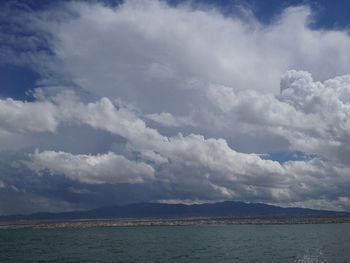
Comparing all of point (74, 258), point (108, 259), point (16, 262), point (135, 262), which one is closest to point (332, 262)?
point (135, 262)

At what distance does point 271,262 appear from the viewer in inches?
4564

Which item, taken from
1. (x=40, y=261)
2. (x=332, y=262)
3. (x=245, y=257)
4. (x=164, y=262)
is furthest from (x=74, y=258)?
(x=332, y=262)

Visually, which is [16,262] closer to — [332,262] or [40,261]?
[40,261]

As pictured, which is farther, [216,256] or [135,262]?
[216,256]

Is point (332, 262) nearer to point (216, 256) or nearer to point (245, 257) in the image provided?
point (245, 257)

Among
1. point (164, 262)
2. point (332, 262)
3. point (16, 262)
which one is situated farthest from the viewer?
point (16, 262)

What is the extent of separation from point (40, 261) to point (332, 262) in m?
84.1

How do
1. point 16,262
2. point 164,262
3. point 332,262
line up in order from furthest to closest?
point 16,262, point 164,262, point 332,262

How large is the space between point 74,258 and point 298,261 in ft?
223

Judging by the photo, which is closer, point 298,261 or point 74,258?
point 298,261

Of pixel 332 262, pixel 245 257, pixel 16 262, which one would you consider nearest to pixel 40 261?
pixel 16 262

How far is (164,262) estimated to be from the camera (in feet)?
395

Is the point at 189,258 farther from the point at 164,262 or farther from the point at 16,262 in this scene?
the point at 16,262

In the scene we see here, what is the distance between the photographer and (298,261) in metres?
117
